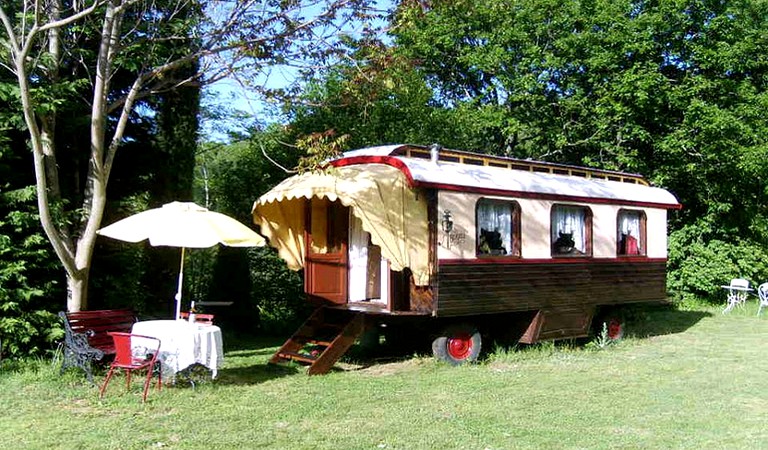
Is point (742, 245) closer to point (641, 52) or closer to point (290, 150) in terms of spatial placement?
point (641, 52)

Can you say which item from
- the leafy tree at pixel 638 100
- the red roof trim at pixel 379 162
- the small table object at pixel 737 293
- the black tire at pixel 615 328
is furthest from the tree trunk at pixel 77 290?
the small table object at pixel 737 293

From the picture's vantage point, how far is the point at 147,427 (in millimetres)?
6512

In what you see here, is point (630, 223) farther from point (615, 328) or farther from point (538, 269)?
point (538, 269)

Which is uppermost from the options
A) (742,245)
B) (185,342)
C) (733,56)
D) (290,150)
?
(733,56)

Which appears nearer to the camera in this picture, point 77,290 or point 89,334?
point 89,334

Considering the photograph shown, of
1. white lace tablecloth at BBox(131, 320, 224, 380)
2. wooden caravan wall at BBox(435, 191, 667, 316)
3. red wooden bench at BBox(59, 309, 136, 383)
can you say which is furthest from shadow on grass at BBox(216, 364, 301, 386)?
wooden caravan wall at BBox(435, 191, 667, 316)

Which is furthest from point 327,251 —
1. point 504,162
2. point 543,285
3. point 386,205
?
point 543,285

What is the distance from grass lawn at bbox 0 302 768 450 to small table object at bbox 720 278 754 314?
8.00 meters

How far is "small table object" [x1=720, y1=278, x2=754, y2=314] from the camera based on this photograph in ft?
59.8

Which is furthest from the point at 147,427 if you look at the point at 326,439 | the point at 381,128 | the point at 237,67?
the point at 381,128

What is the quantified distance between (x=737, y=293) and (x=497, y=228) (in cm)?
1171

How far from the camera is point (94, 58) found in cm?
1038

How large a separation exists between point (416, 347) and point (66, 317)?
558 centimetres

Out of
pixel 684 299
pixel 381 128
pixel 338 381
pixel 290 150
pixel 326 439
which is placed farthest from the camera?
pixel 684 299
